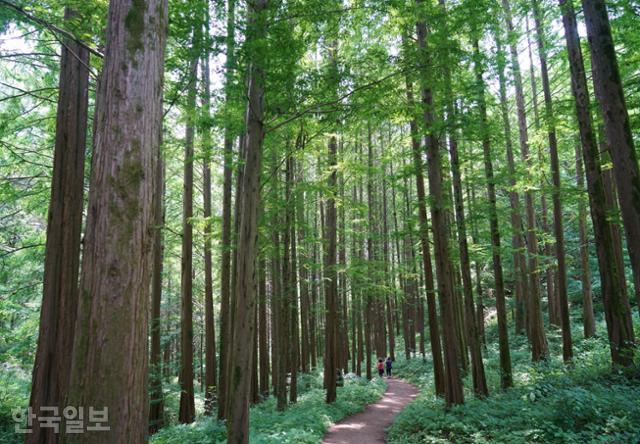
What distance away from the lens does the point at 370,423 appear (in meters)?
11.6

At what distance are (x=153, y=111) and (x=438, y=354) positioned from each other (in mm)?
10988

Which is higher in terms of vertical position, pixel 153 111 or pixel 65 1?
pixel 65 1

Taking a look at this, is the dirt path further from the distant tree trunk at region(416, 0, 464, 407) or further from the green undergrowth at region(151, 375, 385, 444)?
the distant tree trunk at region(416, 0, 464, 407)

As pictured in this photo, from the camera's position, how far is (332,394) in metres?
13.1

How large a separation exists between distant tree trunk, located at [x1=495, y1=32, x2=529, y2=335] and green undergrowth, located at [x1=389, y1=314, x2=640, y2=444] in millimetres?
3856

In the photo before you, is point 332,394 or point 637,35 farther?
point 332,394

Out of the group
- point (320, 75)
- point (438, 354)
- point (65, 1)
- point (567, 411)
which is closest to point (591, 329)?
point (438, 354)

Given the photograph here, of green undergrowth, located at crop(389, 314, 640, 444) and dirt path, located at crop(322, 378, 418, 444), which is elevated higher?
green undergrowth, located at crop(389, 314, 640, 444)

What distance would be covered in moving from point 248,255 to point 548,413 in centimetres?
613

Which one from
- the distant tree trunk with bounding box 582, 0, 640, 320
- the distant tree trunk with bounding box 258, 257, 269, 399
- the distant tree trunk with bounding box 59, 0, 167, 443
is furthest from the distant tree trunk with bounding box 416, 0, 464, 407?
the distant tree trunk with bounding box 59, 0, 167, 443

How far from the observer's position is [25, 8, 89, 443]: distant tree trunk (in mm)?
6242

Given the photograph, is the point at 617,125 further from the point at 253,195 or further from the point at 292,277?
the point at 292,277

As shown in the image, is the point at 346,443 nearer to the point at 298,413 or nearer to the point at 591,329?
the point at 298,413

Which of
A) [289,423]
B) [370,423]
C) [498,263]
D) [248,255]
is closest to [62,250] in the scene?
[248,255]
